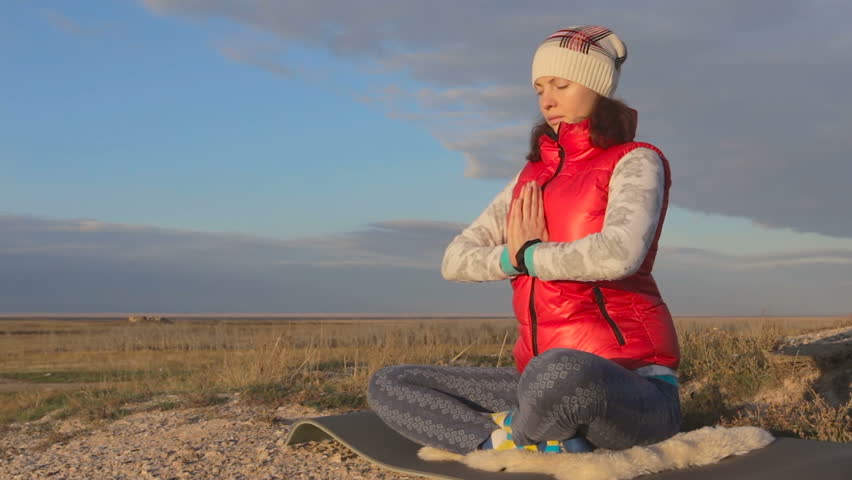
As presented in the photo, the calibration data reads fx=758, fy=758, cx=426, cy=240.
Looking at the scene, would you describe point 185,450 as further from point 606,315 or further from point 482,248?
point 606,315

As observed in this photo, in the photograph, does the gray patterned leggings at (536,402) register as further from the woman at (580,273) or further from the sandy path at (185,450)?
the sandy path at (185,450)

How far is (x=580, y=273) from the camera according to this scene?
2742 mm

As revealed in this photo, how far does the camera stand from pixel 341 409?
597 centimetres

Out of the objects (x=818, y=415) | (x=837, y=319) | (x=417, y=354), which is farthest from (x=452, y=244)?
(x=837, y=319)

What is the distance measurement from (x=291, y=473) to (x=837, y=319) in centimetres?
899

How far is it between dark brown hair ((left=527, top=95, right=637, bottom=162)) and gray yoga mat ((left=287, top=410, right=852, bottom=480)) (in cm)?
135

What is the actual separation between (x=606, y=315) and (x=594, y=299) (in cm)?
8

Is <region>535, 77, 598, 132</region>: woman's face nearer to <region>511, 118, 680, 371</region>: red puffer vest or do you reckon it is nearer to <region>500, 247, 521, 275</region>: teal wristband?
<region>511, 118, 680, 371</region>: red puffer vest

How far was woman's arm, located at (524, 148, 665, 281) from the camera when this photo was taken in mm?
2699

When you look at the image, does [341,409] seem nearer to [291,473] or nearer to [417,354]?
[291,473]

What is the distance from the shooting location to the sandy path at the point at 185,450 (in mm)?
4215

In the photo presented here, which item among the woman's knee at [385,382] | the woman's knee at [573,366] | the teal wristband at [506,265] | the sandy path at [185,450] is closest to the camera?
the woman's knee at [573,366]

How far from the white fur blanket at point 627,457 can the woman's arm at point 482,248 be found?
739mm

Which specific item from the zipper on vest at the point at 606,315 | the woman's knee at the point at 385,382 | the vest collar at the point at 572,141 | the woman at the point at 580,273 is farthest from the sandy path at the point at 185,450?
the vest collar at the point at 572,141
